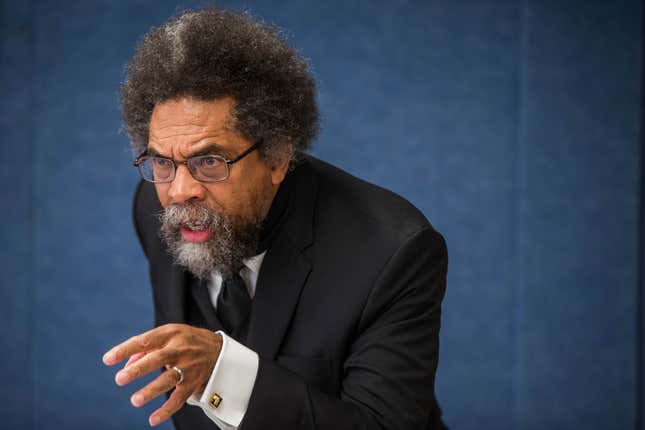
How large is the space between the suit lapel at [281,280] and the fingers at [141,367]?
470 mm

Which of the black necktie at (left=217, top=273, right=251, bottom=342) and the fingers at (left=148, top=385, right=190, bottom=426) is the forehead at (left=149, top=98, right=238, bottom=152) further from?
the fingers at (left=148, top=385, right=190, bottom=426)

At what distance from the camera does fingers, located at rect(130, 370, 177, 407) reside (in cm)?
116

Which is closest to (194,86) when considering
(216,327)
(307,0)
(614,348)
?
(216,327)

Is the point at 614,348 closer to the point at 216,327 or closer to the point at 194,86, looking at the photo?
the point at 216,327

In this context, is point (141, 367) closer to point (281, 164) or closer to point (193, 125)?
point (193, 125)

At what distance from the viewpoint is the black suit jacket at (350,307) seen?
1526 millimetres

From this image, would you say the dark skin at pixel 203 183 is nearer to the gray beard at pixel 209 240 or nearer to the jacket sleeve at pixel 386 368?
the gray beard at pixel 209 240

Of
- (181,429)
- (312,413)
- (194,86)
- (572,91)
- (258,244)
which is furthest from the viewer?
(572,91)

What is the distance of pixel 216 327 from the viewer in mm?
1776

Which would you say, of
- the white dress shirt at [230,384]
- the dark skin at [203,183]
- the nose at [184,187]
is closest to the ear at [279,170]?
the dark skin at [203,183]

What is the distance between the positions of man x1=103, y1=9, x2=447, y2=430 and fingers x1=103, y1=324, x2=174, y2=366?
0.61 feet

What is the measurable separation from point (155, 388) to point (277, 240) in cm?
61

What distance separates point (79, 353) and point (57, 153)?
104cm

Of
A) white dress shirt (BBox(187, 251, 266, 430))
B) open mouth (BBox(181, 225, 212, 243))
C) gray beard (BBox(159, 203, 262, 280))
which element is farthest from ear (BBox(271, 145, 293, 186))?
white dress shirt (BBox(187, 251, 266, 430))
